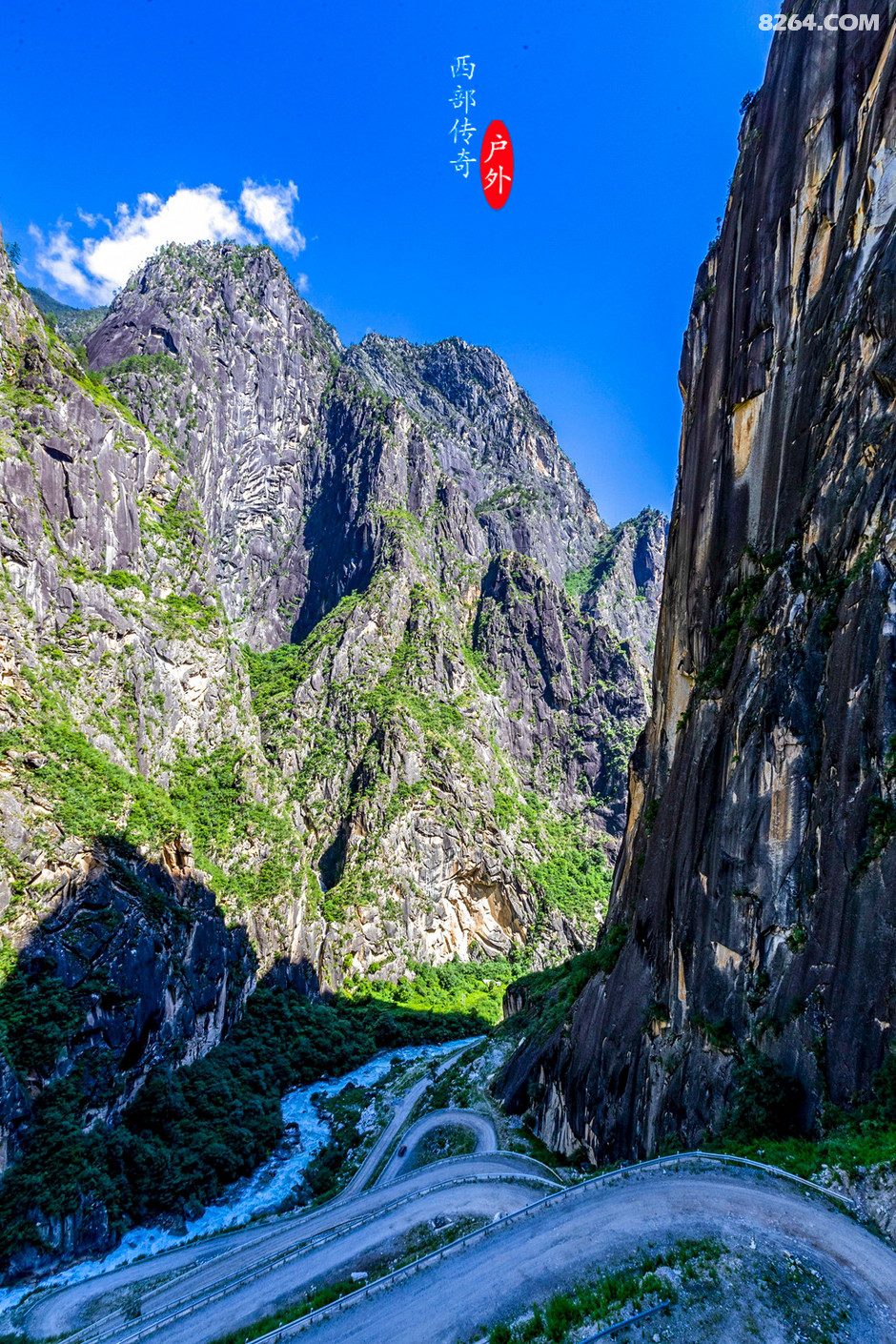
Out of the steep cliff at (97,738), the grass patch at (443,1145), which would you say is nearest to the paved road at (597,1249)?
the grass patch at (443,1145)

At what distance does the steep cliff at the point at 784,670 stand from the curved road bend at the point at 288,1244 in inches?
202

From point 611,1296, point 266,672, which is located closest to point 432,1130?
point 611,1296

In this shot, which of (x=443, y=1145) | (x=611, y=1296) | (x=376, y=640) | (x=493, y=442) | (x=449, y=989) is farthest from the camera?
(x=493, y=442)

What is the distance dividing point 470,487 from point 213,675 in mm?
108422

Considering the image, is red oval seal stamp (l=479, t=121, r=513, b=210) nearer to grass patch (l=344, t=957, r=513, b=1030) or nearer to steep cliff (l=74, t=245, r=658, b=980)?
steep cliff (l=74, t=245, r=658, b=980)

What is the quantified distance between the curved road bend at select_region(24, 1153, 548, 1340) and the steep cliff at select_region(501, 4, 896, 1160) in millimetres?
5137

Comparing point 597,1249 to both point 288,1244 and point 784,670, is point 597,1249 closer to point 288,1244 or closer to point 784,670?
point 784,670

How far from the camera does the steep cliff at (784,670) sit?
48.0ft

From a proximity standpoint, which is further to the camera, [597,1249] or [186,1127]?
[186,1127]

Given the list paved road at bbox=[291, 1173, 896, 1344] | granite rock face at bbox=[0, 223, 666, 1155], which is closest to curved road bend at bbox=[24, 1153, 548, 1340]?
paved road at bbox=[291, 1173, 896, 1344]

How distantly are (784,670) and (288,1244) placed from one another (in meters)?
27.0

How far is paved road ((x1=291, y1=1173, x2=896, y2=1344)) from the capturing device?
10688 millimetres

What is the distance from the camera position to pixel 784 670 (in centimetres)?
1833

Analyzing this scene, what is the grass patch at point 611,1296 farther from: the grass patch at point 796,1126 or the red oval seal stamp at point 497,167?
the red oval seal stamp at point 497,167
